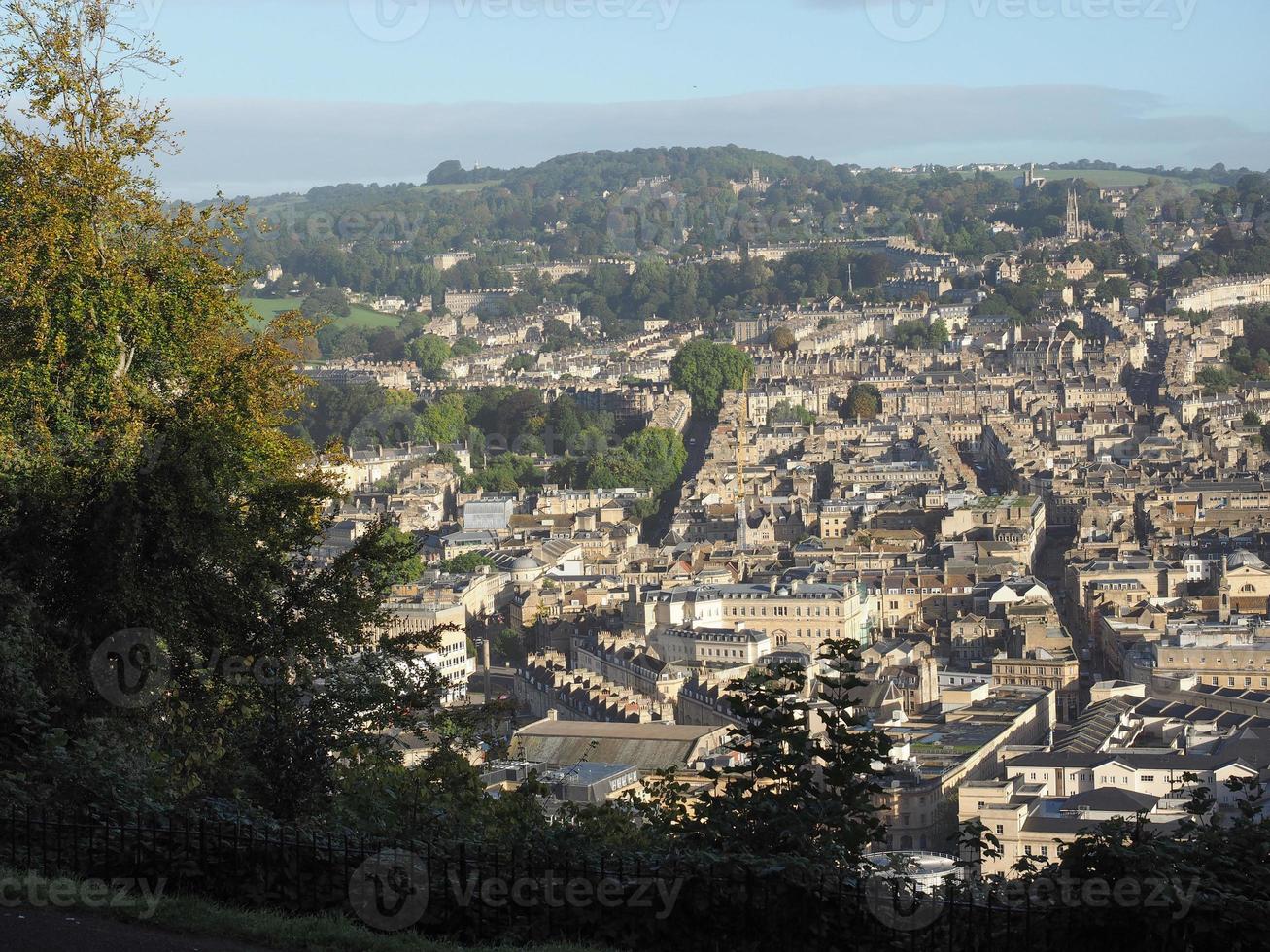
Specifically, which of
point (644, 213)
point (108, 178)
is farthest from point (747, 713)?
point (644, 213)

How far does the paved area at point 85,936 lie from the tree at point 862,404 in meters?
62.0

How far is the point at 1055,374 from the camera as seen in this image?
7431cm

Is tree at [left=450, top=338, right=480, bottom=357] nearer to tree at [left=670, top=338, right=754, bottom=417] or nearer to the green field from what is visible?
the green field

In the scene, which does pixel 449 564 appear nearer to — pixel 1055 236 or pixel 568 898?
pixel 568 898

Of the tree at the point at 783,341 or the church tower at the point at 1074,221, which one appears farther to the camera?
the church tower at the point at 1074,221

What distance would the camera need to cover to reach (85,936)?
23.6 ft

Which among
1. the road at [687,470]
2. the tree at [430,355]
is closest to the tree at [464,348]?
the tree at [430,355]

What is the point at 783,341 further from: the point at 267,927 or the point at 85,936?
the point at 85,936

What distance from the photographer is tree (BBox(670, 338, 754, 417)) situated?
7550 centimetres

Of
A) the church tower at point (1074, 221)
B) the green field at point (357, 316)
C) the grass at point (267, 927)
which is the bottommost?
the grass at point (267, 927)

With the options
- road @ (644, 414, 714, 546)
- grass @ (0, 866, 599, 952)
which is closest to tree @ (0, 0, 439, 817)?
grass @ (0, 866, 599, 952)

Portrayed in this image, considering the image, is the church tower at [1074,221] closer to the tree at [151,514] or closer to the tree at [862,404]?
the tree at [862,404]

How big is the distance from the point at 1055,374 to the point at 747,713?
222ft

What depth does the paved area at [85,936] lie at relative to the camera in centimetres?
709
